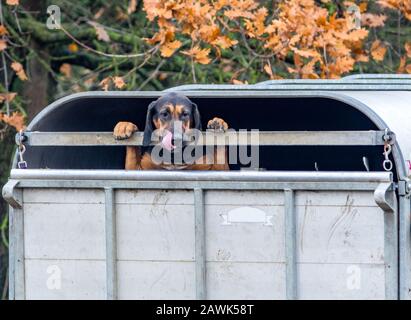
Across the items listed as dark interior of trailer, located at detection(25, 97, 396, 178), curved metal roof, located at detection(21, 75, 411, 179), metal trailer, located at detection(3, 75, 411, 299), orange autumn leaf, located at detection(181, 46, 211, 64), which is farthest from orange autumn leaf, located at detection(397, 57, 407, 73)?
metal trailer, located at detection(3, 75, 411, 299)

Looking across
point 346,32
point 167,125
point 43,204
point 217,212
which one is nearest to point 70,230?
point 43,204

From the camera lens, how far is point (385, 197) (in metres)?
5.15

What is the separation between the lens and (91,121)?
23.2 feet

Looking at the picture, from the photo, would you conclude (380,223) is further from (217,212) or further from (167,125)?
(167,125)

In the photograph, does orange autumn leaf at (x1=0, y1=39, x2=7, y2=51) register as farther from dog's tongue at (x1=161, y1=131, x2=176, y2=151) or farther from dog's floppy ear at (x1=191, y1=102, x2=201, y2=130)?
dog's tongue at (x1=161, y1=131, x2=176, y2=151)

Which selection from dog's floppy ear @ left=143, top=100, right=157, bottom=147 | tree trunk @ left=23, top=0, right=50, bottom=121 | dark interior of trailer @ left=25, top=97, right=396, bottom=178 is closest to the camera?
dog's floppy ear @ left=143, top=100, right=157, bottom=147

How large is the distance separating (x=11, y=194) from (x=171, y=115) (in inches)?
45.8

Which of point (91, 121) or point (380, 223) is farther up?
point (91, 121)

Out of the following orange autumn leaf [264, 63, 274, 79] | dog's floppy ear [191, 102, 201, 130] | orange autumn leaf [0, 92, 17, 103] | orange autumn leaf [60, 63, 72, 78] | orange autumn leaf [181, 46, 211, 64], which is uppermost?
orange autumn leaf [60, 63, 72, 78]

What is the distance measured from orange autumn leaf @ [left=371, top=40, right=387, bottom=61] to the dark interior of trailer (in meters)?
2.75

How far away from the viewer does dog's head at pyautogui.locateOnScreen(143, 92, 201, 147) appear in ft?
21.2

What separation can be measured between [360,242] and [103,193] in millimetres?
1187

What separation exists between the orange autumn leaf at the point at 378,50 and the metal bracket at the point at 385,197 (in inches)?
206

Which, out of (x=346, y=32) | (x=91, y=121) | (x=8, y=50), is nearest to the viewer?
(x=91, y=121)
